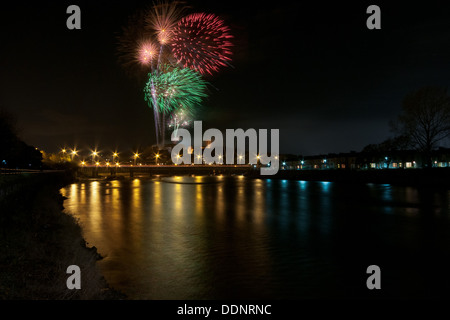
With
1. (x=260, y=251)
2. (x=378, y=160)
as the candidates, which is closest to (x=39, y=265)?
(x=260, y=251)

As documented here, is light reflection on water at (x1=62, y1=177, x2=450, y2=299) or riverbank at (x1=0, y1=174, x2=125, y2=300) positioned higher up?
riverbank at (x1=0, y1=174, x2=125, y2=300)

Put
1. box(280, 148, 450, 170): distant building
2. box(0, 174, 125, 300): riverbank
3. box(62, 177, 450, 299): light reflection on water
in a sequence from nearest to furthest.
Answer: box(0, 174, 125, 300): riverbank → box(62, 177, 450, 299): light reflection on water → box(280, 148, 450, 170): distant building

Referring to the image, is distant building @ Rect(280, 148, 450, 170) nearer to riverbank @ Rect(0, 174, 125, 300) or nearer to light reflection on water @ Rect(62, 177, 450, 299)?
light reflection on water @ Rect(62, 177, 450, 299)

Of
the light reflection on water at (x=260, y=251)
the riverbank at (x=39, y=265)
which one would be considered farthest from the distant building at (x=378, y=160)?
the riverbank at (x=39, y=265)

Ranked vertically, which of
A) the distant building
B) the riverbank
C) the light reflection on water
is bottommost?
the light reflection on water

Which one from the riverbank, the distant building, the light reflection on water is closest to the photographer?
the riverbank

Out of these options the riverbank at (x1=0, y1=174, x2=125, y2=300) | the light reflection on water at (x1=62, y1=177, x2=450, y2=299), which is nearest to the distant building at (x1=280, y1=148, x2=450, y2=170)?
the light reflection on water at (x1=62, y1=177, x2=450, y2=299)

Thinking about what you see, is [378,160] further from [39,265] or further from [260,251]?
[39,265]

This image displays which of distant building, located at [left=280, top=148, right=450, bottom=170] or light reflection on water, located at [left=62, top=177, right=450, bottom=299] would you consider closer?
light reflection on water, located at [left=62, top=177, right=450, bottom=299]

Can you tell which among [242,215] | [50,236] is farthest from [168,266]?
[242,215]

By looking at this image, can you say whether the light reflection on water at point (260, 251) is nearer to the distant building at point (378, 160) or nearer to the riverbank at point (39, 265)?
the riverbank at point (39, 265)
